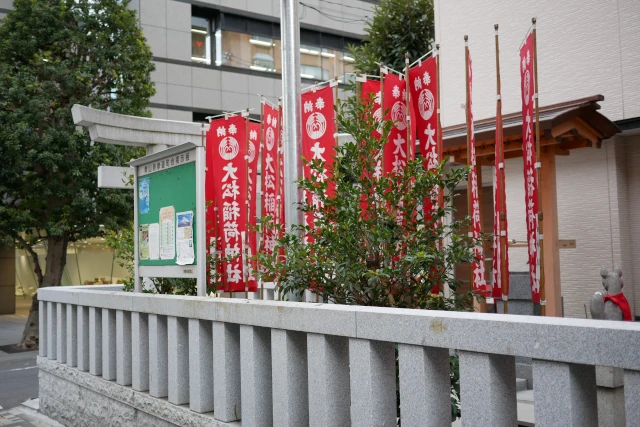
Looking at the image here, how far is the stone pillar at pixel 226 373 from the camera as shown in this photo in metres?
5.35

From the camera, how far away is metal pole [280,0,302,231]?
716 cm

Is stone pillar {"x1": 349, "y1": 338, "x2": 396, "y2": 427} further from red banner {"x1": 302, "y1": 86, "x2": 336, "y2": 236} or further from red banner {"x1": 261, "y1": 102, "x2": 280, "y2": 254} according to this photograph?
red banner {"x1": 261, "y1": 102, "x2": 280, "y2": 254}

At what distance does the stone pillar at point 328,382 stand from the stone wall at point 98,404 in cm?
113

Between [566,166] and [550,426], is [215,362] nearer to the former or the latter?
[550,426]

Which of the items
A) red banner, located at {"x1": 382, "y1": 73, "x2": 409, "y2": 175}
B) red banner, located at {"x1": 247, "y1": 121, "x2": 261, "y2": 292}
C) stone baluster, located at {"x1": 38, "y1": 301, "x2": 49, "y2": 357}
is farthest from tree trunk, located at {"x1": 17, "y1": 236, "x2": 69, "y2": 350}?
red banner, located at {"x1": 382, "y1": 73, "x2": 409, "y2": 175}

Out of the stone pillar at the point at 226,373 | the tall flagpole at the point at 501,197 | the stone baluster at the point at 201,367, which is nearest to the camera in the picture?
the stone pillar at the point at 226,373

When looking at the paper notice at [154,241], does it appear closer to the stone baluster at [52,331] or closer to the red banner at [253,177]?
the stone baluster at [52,331]

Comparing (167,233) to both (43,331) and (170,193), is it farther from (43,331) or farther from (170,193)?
(43,331)

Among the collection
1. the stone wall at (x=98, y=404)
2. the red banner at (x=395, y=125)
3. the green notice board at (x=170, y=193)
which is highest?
the red banner at (x=395, y=125)

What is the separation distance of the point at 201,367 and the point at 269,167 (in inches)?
194

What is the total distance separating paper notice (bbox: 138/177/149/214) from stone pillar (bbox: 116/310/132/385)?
51.2 inches

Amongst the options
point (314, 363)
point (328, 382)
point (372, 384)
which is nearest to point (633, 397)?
point (372, 384)

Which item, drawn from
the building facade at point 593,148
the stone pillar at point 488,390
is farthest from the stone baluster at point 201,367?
the building facade at point 593,148

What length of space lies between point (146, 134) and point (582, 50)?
852 cm
